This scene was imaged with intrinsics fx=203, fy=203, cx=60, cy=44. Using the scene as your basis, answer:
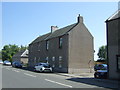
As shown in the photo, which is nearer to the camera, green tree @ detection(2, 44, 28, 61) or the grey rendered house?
the grey rendered house

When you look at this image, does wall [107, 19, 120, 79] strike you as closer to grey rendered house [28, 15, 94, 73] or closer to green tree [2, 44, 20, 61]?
grey rendered house [28, 15, 94, 73]

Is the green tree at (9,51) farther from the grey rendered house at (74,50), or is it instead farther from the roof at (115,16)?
the roof at (115,16)

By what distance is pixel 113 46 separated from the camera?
66.2ft

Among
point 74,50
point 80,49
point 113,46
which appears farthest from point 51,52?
point 113,46

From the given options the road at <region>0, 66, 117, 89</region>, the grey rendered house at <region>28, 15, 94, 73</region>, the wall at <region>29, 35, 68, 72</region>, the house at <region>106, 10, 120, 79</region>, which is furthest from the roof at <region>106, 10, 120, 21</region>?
the wall at <region>29, 35, 68, 72</region>

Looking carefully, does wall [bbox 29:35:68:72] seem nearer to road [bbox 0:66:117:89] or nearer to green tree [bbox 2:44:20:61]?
road [bbox 0:66:117:89]

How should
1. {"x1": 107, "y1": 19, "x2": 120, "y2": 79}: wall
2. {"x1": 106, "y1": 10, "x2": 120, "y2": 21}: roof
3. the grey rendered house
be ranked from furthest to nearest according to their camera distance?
1. the grey rendered house
2. {"x1": 106, "y1": 10, "x2": 120, "y2": 21}: roof
3. {"x1": 107, "y1": 19, "x2": 120, "y2": 79}: wall

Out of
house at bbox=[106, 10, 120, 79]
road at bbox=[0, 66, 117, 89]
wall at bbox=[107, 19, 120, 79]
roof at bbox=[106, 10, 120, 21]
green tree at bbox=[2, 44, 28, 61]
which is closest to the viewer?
road at bbox=[0, 66, 117, 89]

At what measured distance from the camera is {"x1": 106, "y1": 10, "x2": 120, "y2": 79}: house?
19.5m

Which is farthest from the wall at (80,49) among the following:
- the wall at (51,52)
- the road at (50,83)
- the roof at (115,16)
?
the road at (50,83)

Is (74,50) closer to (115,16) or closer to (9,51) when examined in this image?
(115,16)

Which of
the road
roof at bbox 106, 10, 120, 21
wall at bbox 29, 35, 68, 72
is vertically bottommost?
the road

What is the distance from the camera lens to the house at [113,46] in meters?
19.5

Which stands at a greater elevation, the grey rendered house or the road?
the grey rendered house
